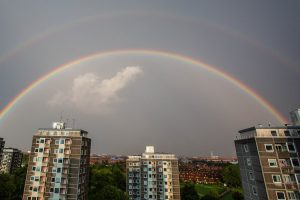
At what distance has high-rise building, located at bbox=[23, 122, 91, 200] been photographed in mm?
41281

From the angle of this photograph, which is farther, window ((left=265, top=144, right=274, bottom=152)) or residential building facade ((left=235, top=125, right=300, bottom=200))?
window ((left=265, top=144, right=274, bottom=152))

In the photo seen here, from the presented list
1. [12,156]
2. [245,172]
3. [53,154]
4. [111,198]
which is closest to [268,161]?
[245,172]

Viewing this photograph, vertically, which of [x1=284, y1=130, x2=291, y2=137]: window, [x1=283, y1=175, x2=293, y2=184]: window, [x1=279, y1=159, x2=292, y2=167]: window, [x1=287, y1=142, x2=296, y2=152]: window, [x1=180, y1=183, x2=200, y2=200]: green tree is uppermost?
[x1=284, y1=130, x2=291, y2=137]: window

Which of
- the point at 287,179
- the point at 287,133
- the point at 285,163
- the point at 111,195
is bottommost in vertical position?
the point at 111,195

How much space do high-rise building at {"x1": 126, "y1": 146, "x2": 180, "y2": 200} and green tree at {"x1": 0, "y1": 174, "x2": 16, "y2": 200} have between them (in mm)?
33242

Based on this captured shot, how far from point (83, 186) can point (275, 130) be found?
133 feet

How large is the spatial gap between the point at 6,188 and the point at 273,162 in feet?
214

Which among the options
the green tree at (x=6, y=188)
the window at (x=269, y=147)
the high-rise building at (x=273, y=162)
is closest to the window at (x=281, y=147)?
the high-rise building at (x=273, y=162)

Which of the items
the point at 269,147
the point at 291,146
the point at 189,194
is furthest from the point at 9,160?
the point at 291,146

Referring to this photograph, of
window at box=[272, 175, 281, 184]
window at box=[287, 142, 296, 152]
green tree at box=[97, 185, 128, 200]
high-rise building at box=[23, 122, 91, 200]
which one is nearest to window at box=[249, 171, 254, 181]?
window at box=[272, 175, 281, 184]

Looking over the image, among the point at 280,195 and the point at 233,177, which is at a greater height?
the point at 280,195

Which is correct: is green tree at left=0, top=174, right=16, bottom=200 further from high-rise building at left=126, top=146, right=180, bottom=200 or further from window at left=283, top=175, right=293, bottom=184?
window at left=283, top=175, right=293, bottom=184

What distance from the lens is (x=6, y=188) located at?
55.1 m

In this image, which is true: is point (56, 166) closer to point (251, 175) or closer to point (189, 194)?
point (251, 175)
